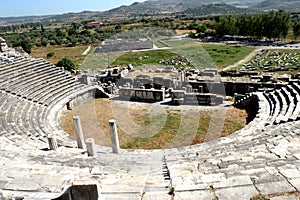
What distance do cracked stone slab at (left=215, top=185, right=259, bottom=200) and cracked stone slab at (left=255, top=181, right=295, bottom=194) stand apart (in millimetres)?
154

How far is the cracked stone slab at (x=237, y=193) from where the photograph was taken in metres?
5.69

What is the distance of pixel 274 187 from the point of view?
5.84 metres

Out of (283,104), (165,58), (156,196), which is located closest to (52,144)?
(156,196)

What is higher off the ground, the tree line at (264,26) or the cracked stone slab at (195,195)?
the tree line at (264,26)

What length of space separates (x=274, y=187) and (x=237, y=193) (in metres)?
0.79

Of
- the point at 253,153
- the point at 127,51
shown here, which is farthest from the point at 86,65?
the point at 253,153

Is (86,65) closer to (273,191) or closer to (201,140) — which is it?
(201,140)

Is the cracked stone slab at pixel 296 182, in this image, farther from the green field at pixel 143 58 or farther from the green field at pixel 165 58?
the green field at pixel 143 58

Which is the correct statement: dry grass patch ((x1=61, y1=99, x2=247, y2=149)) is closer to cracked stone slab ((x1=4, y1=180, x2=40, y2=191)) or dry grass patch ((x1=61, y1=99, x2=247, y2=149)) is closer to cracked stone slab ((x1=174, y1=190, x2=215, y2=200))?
cracked stone slab ((x1=4, y1=180, x2=40, y2=191))

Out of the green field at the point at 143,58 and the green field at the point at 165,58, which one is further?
the green field at the point at 143,58

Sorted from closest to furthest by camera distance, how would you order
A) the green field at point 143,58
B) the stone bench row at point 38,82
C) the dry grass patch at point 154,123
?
the dry grass patch at point 154,123, the stone bench row at point 38,82, the green field at point 143,58

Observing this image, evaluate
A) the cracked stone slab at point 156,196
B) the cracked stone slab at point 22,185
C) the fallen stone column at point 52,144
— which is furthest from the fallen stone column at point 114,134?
the cracked stone slab at point 156,196

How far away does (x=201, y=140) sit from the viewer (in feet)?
51.9

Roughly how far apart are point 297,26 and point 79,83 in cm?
5295
